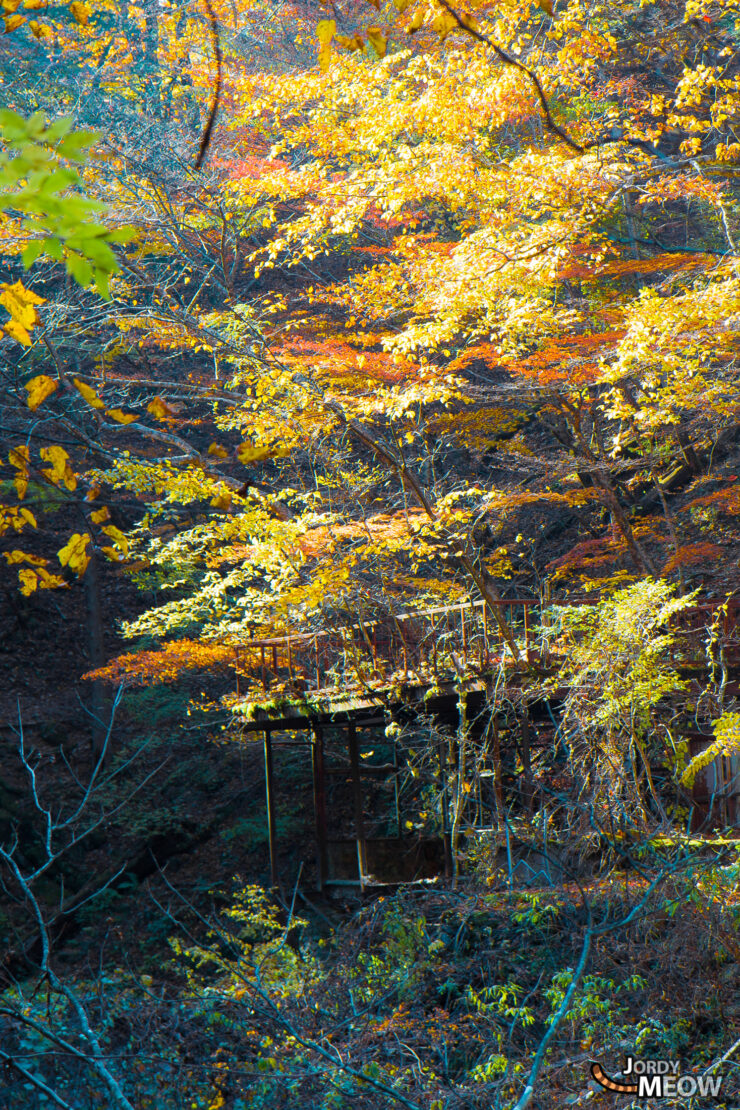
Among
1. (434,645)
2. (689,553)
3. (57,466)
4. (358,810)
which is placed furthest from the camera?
(689,553)

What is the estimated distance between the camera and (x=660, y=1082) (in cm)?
447

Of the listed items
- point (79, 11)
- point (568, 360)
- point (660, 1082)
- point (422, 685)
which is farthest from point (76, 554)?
point (568, 360)

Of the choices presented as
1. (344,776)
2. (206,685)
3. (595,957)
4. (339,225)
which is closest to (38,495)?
(206,685)

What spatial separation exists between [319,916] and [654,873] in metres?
6.55

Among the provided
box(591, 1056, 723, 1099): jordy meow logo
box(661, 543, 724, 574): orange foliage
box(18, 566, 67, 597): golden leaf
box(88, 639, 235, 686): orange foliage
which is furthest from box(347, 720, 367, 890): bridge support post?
box(18, 566, 67, 597): golden leaf

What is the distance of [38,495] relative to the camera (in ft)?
53.5

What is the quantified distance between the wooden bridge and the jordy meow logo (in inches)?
149

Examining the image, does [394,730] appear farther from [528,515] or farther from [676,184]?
[528,515]

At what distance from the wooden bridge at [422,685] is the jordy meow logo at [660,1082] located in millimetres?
3782

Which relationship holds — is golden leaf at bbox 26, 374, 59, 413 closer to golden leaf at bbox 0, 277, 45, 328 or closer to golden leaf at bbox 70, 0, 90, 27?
golden leaf at bbox 0, 277, 45, 328

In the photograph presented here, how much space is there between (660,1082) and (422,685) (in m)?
5.60

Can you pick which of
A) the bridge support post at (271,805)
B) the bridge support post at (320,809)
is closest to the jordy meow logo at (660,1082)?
the bridge support post at (320,809)

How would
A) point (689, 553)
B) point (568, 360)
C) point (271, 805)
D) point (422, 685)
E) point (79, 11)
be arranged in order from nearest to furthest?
1. point (79, 11)
2. point (422, 685)
3. point (568, 360)
4. point (689, 553)
5. point (271, 805)

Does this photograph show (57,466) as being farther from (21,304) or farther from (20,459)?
(21,304)
